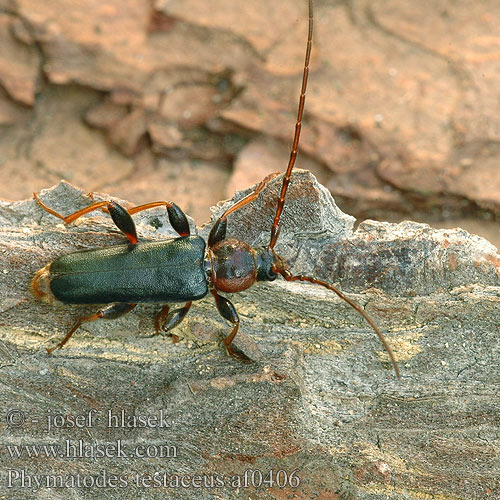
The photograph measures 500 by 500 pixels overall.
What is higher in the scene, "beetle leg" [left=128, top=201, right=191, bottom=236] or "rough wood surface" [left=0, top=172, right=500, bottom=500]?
"beetle leg" [left=128, top=201, right=191, bottom=236]

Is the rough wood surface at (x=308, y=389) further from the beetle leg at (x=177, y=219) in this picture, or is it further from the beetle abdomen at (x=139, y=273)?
the beetle leg at (x=177, y=219)

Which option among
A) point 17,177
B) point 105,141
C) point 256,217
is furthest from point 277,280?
point 17,177

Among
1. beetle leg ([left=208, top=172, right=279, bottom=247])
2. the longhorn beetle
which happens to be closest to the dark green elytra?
the longhorn beetle

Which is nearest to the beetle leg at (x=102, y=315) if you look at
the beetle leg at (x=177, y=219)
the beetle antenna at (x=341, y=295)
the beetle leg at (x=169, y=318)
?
the beetle leg at (x=169, y=318)

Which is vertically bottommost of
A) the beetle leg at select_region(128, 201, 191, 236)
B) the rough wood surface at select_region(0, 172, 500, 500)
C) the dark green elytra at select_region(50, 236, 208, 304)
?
the rough wood surface at select_region(0, 172, 500, 500)

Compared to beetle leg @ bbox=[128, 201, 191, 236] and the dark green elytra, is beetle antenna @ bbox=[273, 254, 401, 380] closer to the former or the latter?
the dark green elytra

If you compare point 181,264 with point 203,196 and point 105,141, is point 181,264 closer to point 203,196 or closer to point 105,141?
point 203,196
